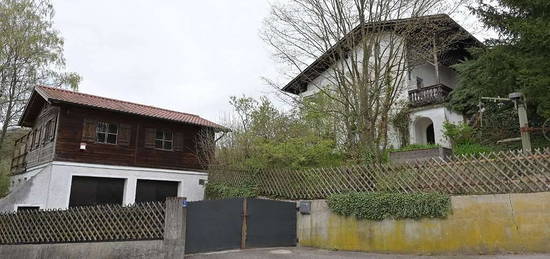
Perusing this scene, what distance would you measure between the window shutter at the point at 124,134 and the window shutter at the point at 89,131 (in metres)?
1.08

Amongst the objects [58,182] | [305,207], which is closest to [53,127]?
[58,182]

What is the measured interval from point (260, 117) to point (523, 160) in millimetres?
8726

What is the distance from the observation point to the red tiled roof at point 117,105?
16.0 metres

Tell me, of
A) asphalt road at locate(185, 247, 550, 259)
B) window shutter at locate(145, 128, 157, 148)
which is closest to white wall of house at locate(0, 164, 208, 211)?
window shutter at locate(145, 128, 157, 148)

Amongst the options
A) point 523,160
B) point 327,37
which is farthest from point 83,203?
point 523,160

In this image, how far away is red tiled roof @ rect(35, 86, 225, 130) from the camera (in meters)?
16.0

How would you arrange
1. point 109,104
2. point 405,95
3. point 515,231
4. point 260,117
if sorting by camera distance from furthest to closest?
point 405,95 < point 109,104 < point 260,117 < point 515,231

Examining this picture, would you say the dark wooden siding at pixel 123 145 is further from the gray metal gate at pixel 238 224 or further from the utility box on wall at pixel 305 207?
the utility box on wall at pixel 305 207

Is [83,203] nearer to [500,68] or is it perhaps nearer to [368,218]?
[368,218]

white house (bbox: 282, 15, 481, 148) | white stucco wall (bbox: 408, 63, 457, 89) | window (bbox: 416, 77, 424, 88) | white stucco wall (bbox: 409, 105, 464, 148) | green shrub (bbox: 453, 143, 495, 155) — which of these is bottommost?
green shrub (bbox: 453, 143, 495, 155)

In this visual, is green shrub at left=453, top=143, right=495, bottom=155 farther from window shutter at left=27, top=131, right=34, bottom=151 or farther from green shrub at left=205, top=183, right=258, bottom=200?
window shutter at left=27, top=131, right=34, bottom=151

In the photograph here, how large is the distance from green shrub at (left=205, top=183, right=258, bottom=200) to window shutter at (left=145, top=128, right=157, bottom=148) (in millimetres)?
4047

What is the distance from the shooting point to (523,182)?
761 centimetres

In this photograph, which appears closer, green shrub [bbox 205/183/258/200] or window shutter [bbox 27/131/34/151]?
green shrub [bbox 205/183/258/200]
